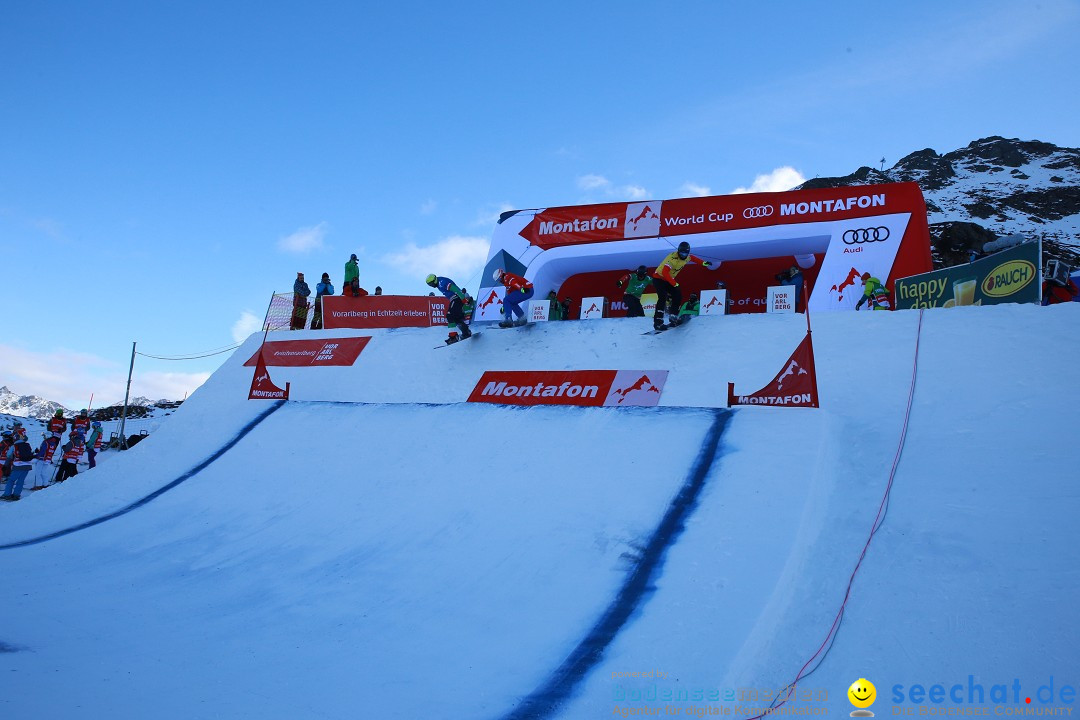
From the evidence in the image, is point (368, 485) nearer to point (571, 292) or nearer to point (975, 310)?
point (975, 310)

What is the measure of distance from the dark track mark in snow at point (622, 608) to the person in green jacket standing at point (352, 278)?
1052 cm

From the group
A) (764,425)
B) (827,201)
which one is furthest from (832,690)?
(827,201)

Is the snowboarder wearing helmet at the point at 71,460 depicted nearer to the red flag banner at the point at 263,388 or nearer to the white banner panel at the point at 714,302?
the red flag banner at the point at 263,388

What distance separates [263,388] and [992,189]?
54.7m

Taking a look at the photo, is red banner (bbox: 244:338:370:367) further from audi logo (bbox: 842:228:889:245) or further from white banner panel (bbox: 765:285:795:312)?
audi logo (bbox: 842:228:889:245)

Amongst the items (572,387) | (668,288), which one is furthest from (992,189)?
(572,387)

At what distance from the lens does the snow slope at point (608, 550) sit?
3936 mm

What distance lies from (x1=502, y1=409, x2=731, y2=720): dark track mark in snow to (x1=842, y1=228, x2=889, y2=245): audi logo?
6.75 m

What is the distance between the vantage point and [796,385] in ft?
23.5

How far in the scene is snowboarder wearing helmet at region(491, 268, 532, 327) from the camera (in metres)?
11.8

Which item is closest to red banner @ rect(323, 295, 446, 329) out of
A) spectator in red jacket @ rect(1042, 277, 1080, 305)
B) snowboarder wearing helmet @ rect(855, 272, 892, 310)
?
snowboarder wearing helmet @ rect(855, 272, 892, 310)

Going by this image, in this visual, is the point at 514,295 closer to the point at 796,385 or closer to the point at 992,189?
the point at 796,385

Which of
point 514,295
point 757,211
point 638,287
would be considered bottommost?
point 514,295

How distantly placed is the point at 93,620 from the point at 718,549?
497 centimetres
